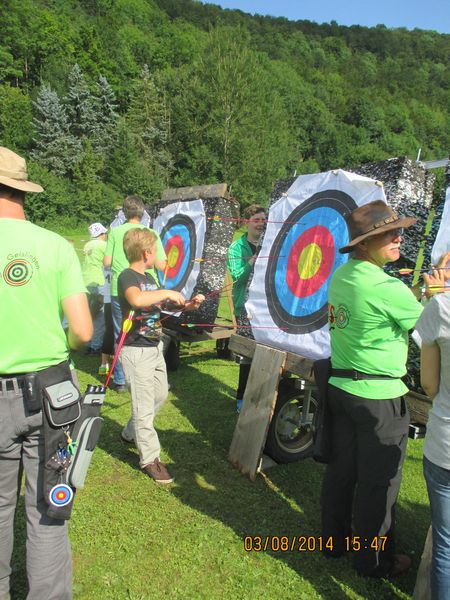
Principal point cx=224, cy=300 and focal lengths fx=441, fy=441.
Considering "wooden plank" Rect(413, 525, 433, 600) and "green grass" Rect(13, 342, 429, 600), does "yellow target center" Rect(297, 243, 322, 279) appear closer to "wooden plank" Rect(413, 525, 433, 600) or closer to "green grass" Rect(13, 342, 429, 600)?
"green grass" Rect(13, 342, 429, 600)

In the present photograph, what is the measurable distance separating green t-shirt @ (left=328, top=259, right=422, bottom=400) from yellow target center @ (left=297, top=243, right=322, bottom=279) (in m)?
1.04

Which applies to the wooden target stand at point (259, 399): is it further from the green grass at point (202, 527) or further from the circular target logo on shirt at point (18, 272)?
the circular target logo on shirt at point (18, 272)

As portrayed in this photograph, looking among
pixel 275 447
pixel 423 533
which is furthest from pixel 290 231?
pixel 423 533

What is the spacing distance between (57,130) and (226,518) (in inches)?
1372

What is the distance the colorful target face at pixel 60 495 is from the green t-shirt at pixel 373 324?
1.30m

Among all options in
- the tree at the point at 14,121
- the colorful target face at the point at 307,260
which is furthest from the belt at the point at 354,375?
the tree at the point at 14,121

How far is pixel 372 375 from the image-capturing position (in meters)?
2.06

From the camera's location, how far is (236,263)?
4.42m

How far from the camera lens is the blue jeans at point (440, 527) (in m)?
1.61

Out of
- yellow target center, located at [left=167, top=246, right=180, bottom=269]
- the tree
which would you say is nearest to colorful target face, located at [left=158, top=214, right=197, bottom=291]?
yellow target center, located at [left=167, top=246, right=180, bottom=269]

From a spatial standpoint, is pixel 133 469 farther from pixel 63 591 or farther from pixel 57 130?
pixel 57 130

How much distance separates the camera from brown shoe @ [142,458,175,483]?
306 centimetres

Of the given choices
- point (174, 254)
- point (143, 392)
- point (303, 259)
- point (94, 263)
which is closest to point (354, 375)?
point (303, 259)

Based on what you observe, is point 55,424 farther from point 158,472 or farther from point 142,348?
point 158,472
